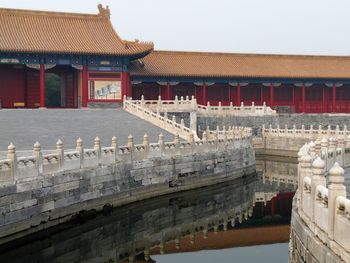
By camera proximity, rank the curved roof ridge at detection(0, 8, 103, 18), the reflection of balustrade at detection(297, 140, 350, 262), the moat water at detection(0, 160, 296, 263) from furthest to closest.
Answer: the curved roof ridge at detection(0, 8, 103, 18), the moat water at detection(0, 160, 296, 263), the reflection of balustrade at detection(297, 140, 350, 262)

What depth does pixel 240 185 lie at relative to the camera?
2520 centimetres

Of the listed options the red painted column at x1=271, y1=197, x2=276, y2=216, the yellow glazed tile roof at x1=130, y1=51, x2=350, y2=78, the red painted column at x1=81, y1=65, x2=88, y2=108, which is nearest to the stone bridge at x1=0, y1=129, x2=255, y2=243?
the red painted column at x1=271, y1=197, x2=276, y2=216

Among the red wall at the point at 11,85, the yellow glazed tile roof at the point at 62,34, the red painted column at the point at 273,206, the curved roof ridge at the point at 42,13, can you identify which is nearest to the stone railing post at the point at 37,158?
the red painted column at the point at 273,206

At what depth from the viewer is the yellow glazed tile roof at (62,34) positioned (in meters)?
35.4

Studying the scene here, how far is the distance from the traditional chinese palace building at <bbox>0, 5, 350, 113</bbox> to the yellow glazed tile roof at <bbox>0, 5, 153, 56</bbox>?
7cm

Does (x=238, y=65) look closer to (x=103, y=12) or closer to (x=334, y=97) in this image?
(x=334, y=97)

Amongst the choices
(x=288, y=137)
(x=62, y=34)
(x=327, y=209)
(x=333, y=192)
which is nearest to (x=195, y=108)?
(x=288, y=137)

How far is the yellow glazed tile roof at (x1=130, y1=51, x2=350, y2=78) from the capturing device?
42781 mm

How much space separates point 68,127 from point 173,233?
1338cm

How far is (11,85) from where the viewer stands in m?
37.5

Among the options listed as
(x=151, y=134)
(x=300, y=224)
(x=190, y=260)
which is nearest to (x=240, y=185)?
(x=151, y=134)

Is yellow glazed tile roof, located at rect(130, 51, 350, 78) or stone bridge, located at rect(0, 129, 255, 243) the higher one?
yellow glazed tile roof, located at rect(130, 51, 350, 78)

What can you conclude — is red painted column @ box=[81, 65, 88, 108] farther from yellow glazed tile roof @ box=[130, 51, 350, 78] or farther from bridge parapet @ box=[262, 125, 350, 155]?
bridge parapet @ box=[262, 125, 350, 155]

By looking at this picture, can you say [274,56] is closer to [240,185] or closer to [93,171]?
[240,185]
